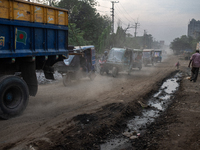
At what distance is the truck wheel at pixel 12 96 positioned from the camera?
543 cm

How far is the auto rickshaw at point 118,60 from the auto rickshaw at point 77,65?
142 inches

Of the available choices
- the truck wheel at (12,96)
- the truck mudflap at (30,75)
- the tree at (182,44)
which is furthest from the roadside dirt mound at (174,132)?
the tree at (182,44)

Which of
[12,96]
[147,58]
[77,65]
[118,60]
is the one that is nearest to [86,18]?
[147,58]

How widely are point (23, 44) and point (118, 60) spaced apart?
37.0 feet

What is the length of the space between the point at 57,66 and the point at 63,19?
182 inches

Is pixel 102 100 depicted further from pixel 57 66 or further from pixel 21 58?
pixel 57 66

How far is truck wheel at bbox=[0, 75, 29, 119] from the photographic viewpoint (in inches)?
214

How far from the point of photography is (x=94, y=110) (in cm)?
656

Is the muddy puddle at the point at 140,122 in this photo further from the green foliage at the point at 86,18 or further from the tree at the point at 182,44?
the tree at the point at 182,44

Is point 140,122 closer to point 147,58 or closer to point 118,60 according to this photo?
point 118,60

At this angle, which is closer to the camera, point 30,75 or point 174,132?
point 174,132

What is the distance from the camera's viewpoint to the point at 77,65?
39.0 feet

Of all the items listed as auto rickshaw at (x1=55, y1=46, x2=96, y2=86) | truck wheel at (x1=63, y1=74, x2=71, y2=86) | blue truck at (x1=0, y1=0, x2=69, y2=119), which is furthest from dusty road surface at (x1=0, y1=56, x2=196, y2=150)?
auto rickshaw at (x1=55, y1=46, x2=96, y2=86)

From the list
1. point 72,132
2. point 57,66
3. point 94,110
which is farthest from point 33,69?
point 57,66
